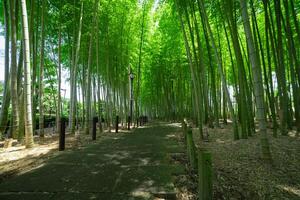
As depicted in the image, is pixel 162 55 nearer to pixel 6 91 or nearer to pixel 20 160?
pixel 6 91

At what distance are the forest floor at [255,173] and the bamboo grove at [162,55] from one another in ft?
1.12

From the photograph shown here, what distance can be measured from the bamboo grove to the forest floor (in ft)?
1.12

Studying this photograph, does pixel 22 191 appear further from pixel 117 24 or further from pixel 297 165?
pixel 117 24

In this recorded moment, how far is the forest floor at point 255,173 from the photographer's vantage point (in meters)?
3.16

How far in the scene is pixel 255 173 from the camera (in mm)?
3789

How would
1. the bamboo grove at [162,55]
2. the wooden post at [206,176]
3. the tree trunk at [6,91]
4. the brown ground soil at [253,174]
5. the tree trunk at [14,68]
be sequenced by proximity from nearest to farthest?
1. the wooden post at [206,176]
2. the brown ground soil at [253,174]
3. the bamboo grove at [162,55]
4. the tree trunk at [14,68]
5. the tree trunk at [6,91]

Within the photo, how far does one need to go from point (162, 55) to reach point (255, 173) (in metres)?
16.7

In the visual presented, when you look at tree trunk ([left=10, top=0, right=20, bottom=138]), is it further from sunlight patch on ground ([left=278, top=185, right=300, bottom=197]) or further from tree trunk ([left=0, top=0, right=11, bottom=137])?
sunlight patch on ground ([left=278, top=185, right=300, bottom=197])

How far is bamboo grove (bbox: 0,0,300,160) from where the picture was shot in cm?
626

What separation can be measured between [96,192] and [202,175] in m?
1.17

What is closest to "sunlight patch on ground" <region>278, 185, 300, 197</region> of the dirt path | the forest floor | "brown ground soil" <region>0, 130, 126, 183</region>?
the forest floor

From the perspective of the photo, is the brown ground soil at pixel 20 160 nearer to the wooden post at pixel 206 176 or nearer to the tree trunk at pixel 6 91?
the tree trunk at pixel 6 91

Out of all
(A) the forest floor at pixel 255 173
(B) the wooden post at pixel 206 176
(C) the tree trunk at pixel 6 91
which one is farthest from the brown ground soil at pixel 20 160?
(A) the forest floor at pixel 255 173

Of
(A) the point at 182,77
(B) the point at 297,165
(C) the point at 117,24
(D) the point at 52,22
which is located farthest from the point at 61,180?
(A) the point at 182,77
